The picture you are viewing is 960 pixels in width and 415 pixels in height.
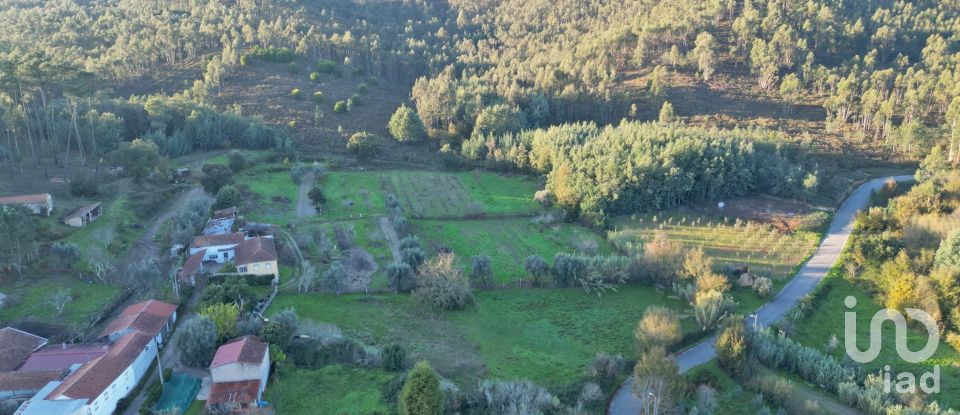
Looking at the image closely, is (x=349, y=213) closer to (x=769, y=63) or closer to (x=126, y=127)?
(x=126, y=127)

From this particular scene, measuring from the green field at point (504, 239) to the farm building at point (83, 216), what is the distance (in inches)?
895

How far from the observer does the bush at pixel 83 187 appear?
4634 cm

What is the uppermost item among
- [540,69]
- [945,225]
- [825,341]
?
[540,69]

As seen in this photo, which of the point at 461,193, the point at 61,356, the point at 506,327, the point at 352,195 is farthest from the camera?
the point at 461,193

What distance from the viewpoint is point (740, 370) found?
28.2 m

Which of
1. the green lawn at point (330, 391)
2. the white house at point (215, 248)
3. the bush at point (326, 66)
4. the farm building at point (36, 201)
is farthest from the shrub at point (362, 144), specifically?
the green lawn at point (330, 391)

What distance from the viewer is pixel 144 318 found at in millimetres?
28938

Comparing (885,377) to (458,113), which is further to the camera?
(458,113)

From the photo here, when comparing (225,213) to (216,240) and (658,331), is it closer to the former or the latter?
(216,240)

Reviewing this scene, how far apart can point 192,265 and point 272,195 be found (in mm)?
17559

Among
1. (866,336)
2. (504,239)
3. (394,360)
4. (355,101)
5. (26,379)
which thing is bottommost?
(866,336)

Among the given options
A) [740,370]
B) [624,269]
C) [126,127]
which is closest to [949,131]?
[624,269]

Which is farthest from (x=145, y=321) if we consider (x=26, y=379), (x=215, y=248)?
(x=215, y=248)

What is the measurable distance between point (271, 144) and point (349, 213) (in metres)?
21.0
